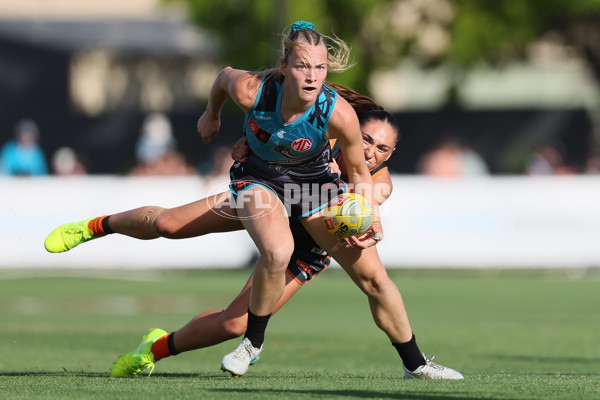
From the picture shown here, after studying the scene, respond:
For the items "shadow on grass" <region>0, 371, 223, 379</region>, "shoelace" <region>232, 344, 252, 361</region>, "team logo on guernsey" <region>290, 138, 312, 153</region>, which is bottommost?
"shadow on grass" <region>0, 371, 223, 379</region>

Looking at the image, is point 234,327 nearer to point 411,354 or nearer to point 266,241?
point 266,241

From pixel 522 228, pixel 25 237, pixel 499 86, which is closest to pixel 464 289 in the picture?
pixel 522 228

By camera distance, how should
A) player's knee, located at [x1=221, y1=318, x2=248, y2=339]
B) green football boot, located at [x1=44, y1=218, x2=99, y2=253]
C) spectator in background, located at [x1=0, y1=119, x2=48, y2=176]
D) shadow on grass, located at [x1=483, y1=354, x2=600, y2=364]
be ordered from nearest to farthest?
player's knee, located at [x1=221, y1=318, x2=248, y2=339] → green football boot, located at [x1=44, y1=218, x2=99, y2=253] → shadow on grass, located at [x1=483, y1=354, x2=600, y2=364] → spectator in background, located at [x1=0, y1=119, x2=48, y2=176]

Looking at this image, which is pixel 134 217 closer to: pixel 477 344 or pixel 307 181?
pixel 307 181

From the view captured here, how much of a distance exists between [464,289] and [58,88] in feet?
95.8

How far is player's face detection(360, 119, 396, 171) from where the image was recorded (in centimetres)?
805

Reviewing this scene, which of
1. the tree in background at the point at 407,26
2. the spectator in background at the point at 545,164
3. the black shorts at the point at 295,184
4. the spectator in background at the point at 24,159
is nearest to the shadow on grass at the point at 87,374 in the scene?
the black shorts at the point at 295,184

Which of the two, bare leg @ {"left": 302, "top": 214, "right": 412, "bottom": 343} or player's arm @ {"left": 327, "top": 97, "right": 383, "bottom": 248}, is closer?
player's arm @ {"left": 327, "top": 97, "right": 383, "bottom": 248}

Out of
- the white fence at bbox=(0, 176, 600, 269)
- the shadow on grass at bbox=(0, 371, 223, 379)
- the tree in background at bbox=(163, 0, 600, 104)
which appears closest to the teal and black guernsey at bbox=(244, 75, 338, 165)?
the shadow on grass at bbox=(0, 371, 223, 379)

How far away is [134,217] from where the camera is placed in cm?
829

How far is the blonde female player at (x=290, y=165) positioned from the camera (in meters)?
7.29

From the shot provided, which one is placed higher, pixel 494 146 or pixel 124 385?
pixel 124 385

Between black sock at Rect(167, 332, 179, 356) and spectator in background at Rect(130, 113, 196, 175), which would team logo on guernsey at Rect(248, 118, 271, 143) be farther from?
spectator in background at Rect(130, 113, 196, 175)

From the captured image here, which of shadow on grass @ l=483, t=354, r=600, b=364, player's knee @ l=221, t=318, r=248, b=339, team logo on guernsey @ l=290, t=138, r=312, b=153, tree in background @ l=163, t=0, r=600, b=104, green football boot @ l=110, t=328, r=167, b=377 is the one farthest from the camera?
tree in background @ l=163, t=0, r=600, b=104
